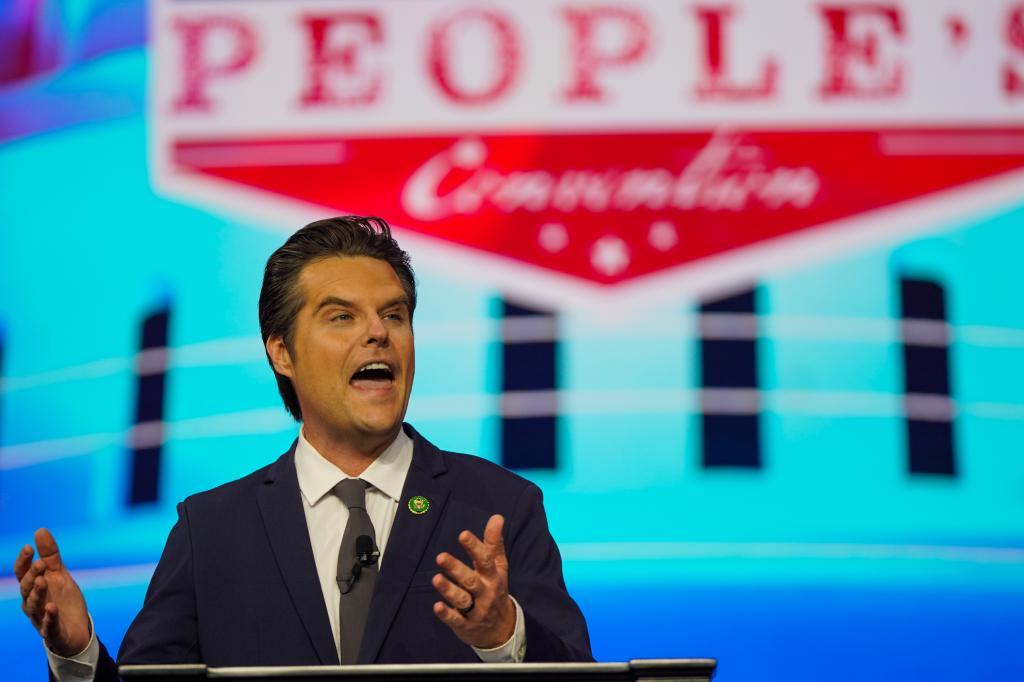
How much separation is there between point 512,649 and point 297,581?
0.35 metres

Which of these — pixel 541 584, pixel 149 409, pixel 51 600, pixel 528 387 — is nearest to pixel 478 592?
pixel 541 584

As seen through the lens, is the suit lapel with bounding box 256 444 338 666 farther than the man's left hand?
Yes

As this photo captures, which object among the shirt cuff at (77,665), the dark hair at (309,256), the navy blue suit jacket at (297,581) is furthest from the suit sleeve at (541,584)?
the shirt cuff at (77,665)

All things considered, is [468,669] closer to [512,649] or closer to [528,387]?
[512,649]

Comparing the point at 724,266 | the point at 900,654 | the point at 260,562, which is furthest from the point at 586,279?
the point at 260,562

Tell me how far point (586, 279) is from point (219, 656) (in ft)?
5.41

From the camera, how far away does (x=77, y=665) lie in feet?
5.13

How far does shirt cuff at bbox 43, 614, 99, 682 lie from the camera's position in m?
1.56

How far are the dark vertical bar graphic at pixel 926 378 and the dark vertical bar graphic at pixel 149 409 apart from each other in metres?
1.78

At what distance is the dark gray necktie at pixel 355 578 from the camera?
1.62 metres

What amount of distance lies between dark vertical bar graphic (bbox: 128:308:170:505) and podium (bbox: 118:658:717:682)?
1849 millimetres

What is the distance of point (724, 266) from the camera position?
3062mm

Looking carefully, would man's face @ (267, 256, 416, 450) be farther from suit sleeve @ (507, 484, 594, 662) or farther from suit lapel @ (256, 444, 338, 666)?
suit sleeve @ (507, 484, 594, 662)

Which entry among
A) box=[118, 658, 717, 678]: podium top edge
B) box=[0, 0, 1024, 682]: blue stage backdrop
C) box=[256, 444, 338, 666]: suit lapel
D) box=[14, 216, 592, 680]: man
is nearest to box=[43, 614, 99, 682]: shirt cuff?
box=[14, 216, 592, 680]: man
